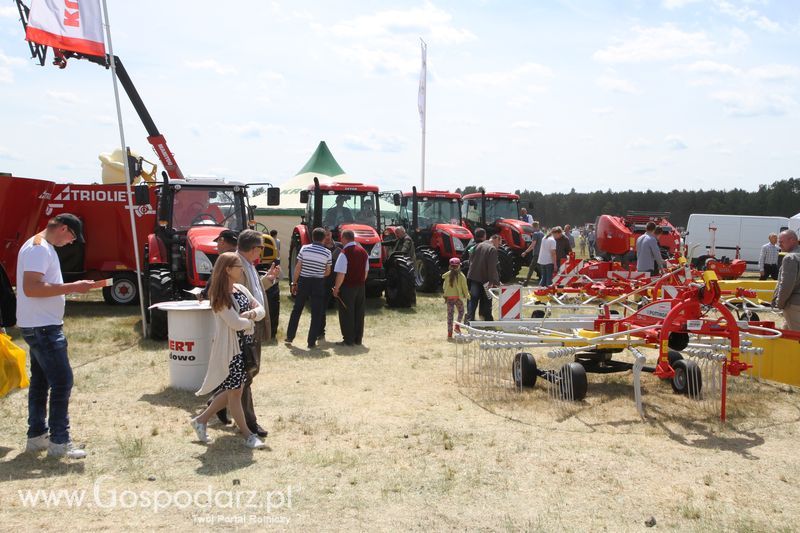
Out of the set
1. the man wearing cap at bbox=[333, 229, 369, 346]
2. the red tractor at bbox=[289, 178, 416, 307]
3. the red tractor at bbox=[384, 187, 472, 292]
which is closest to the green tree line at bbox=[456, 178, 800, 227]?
the red tractor at bbox=[384, 187, 472, 292]

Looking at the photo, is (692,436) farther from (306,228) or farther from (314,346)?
(306,228)

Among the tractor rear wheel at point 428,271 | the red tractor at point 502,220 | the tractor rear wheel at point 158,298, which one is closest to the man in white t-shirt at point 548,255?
the tractor rear wheel at point 428,271

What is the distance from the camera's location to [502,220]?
1725 cm

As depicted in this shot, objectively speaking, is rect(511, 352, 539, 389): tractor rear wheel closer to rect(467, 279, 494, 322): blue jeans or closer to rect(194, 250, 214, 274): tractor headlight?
rect(467, 279, 494, 322): blue jeans

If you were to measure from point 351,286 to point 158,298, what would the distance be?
2274 millimetres

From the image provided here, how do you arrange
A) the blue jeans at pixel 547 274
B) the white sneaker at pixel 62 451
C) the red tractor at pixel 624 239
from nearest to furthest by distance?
the white sneaker at pixel 62 451 → the blue jeans at pixel 547 274 → the red tractor at pixel 624 239

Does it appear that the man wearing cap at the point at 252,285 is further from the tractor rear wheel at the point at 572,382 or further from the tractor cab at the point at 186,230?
the tractor cab at the point at 186,230

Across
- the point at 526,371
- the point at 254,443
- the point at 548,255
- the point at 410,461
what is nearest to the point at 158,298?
the point at 254,443

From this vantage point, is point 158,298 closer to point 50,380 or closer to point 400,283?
point 50,380

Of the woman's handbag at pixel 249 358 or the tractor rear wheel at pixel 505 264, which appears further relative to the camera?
the tractor rear wheel at pixel 505 264

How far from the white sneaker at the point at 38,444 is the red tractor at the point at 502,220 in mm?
12176

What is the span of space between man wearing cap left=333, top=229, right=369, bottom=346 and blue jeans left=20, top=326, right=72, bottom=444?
4.09m

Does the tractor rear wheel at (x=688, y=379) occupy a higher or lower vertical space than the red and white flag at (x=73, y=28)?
lower

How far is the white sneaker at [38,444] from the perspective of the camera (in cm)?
449
